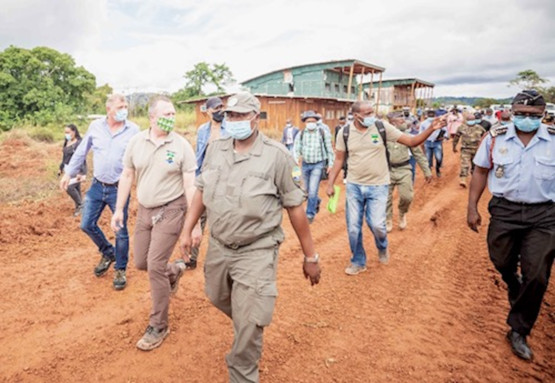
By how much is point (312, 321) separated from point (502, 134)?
2.55m

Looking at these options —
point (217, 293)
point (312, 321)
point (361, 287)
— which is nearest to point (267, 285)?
point (217, 293)

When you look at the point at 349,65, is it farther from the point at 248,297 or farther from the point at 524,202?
the point at 248,297

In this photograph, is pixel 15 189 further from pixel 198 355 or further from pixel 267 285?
pixel 267 285

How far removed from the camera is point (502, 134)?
3328 millimetres

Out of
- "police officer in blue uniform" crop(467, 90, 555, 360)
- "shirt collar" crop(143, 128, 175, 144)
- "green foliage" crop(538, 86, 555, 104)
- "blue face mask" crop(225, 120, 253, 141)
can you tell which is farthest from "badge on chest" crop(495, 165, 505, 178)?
"green foliage" crop(538, 86, 555, 104)

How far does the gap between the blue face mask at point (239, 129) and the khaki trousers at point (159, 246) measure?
4.22ft

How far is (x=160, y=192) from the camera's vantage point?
345 cm

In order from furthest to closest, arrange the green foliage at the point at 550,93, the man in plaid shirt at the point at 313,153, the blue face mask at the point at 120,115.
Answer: the green foliage at the point at 550,93, the man in plaid shirt at the point at 313,153, the blue face mask at the point at 120,115

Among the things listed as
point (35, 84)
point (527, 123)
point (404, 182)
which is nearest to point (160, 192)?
point (527, 123)

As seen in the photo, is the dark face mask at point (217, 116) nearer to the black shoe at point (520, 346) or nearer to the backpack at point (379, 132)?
the backpack at point (379, 132)

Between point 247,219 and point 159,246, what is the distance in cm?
130

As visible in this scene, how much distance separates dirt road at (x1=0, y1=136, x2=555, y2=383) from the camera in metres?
3.04

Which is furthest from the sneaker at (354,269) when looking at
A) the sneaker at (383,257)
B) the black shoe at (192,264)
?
the black shoe at (192,264)

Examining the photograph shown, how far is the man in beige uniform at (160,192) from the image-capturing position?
3.33 m
